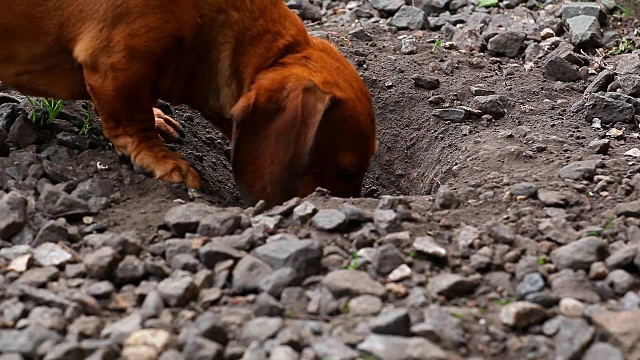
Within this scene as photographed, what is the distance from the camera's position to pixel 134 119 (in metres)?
3.51

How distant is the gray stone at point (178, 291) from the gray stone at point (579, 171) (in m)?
1.49

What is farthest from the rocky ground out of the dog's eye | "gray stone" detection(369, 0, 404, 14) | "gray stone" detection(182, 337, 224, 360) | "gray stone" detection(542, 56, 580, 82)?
"gray stone" detection(369, 0, 404, 14)

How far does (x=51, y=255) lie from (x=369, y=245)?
0.90 meters

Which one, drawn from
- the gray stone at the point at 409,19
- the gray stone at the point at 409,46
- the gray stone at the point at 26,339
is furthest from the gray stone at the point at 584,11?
the gray stone at the point at 26,339

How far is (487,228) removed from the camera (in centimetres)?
273

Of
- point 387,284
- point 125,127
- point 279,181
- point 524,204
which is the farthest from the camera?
point 125,127

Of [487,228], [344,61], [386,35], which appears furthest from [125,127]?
[386,35]

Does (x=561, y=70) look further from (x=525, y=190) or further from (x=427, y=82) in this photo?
(x=525, y=190)

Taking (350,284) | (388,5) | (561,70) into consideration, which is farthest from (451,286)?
(388,5)

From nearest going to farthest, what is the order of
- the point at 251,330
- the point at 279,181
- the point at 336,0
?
the point at 251,330 → the point at 279,181 → the point at 336,0

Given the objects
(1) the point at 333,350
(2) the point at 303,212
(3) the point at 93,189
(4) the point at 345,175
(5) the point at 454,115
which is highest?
(1) the point at 333,350

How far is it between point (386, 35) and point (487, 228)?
284cm

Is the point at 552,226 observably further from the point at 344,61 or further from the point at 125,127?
the point at 125,127

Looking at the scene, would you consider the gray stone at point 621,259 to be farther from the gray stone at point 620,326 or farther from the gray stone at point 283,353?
the gray stone at point 283,353
